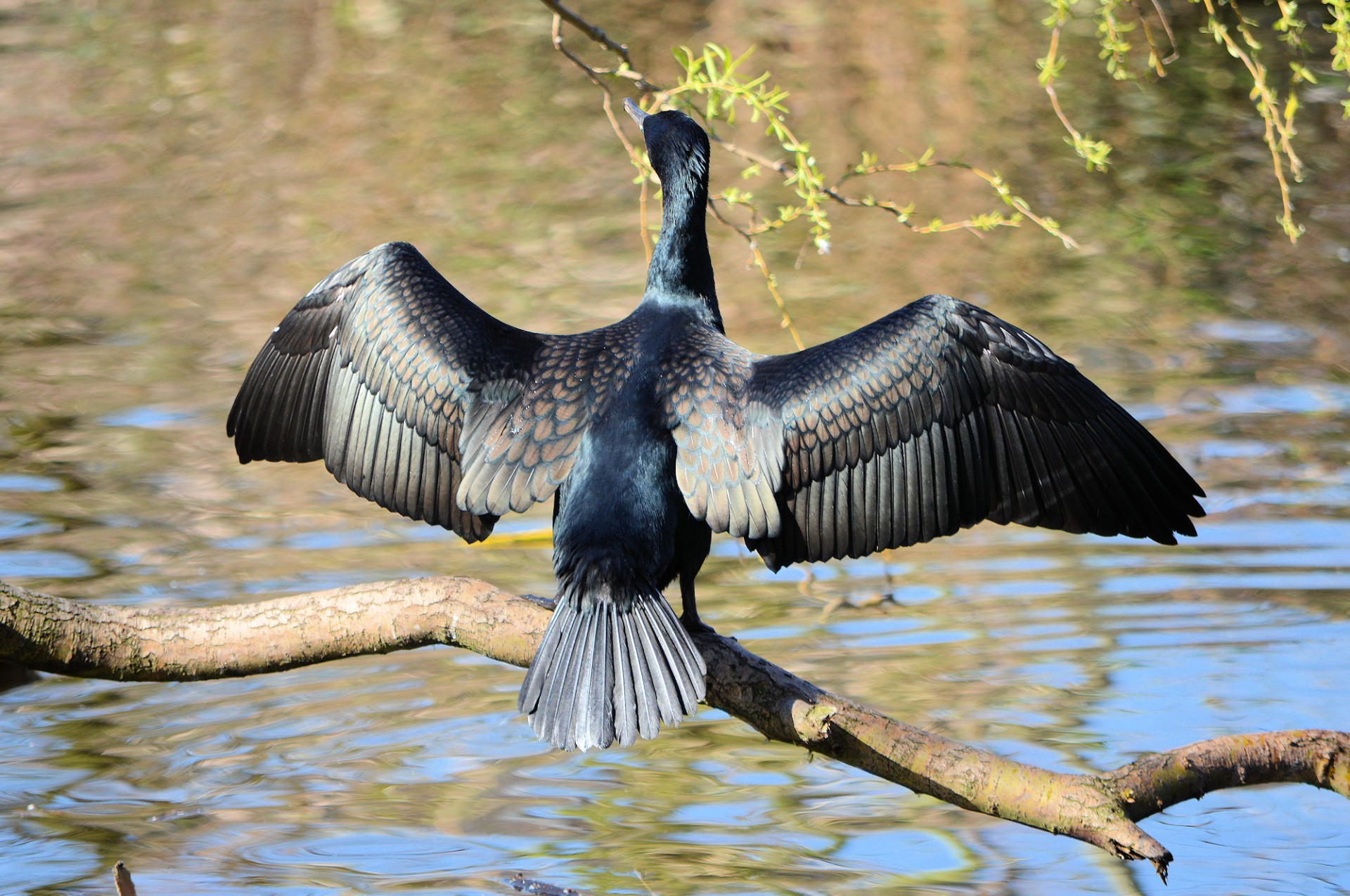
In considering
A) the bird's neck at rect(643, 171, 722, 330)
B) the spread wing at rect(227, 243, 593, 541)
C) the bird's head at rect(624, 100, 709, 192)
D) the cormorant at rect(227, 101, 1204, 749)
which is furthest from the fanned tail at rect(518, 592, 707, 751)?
the bird's head at rect(624, 100, 709, 192)

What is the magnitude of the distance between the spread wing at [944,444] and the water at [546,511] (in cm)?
127

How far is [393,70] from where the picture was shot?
1381 cm

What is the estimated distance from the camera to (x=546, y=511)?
668 centimetres

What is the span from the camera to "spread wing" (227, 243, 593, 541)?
125 inches

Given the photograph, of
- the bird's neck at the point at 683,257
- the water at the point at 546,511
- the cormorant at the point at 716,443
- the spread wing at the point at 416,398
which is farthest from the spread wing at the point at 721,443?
the water at the point at 546,511

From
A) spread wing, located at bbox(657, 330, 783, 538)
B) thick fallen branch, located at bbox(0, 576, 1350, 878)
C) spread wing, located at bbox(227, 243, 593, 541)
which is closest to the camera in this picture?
thick fallen branch, located at bbox(0, 576, 1350, 878)

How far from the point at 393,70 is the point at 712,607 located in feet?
30.7

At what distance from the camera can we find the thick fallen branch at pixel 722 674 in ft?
8.87

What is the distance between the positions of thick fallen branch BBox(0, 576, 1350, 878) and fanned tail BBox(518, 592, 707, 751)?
15 cm

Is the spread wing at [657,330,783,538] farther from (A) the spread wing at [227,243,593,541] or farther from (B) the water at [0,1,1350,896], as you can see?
(B) the water at [0,1,1350,896]

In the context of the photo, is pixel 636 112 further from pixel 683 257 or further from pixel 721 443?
pixel 721 443

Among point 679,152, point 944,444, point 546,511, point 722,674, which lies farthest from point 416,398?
point 546,511

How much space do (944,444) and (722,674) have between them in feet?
2.19

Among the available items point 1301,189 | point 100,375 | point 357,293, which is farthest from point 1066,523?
point 1301,189
